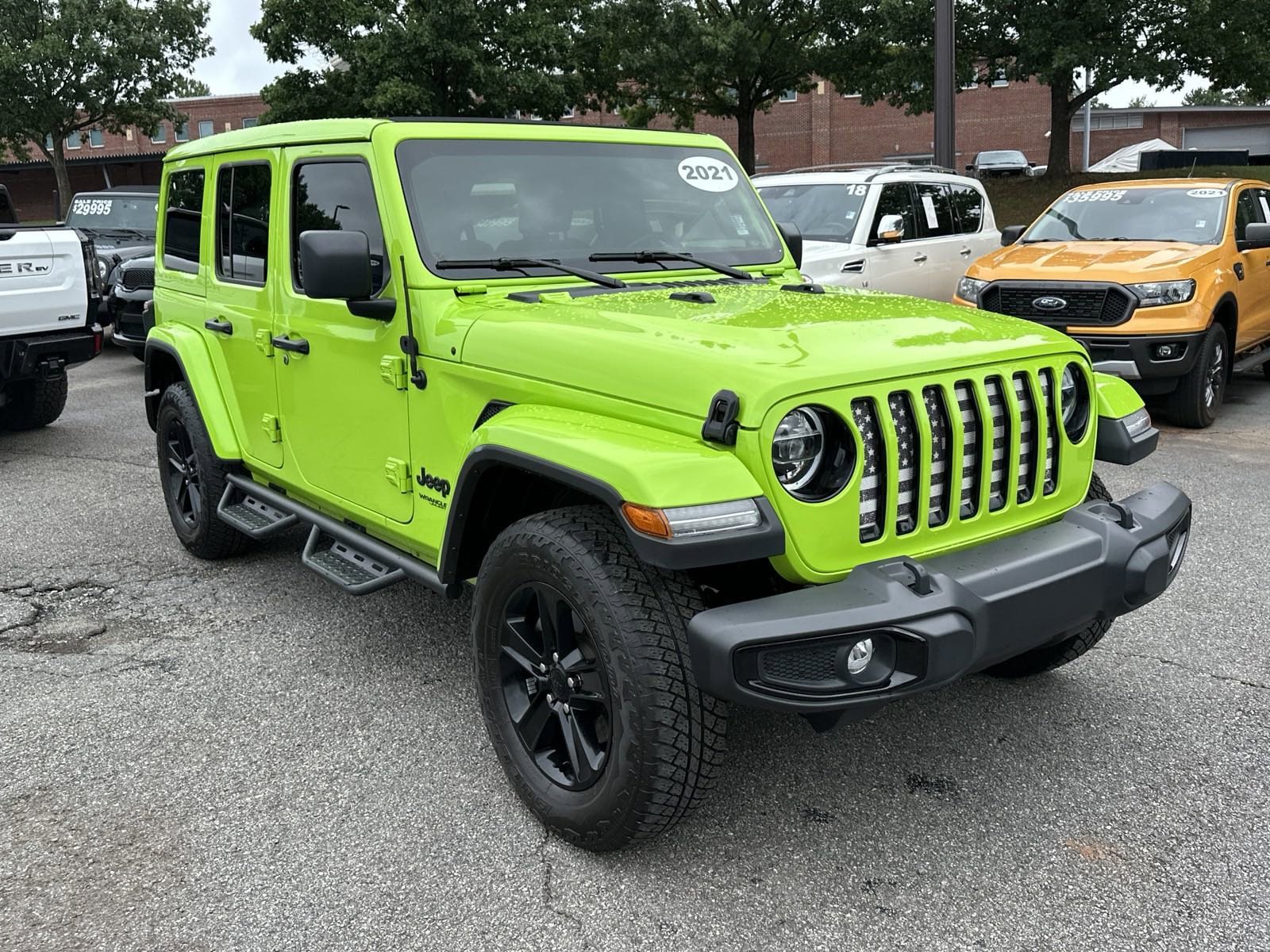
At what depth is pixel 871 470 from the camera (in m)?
2.69

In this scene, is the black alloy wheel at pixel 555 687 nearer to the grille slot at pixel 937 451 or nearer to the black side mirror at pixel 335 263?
the grille slot at pixel 937 451

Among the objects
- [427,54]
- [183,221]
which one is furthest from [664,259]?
[427,54]

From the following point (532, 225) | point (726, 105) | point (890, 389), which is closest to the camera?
point (890, 389)

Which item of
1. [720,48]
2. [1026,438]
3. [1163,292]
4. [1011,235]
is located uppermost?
[720,48]

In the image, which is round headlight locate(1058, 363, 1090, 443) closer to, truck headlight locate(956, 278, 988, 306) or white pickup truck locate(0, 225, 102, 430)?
truck headlight locate(956, 278, 988, 306)

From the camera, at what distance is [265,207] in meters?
4.29

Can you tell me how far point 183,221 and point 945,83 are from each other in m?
9.92

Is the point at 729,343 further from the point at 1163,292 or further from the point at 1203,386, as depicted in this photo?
the point at 1203,386

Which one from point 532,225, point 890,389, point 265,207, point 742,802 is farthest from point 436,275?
point 742,802

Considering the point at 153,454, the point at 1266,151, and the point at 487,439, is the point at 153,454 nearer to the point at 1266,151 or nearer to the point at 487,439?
the point at 487,439

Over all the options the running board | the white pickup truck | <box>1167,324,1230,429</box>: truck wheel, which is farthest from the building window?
the white pickup truck

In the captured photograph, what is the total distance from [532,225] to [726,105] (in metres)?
25.3

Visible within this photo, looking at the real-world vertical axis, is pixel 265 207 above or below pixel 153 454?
above

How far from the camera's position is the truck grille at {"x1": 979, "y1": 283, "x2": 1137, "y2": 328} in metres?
7.73
